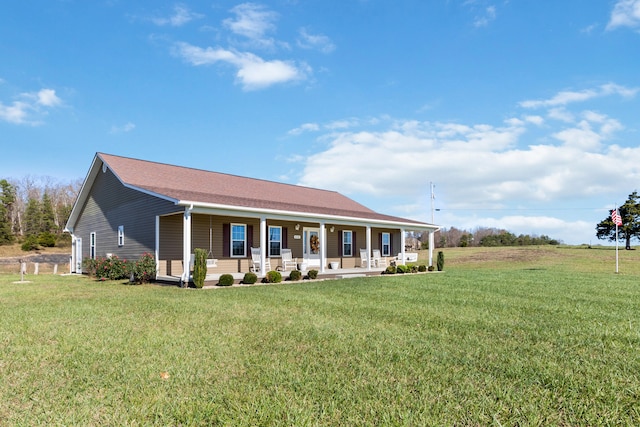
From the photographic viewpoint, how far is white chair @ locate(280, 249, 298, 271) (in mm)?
16594

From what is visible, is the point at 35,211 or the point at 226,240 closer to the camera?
the point at 226,240

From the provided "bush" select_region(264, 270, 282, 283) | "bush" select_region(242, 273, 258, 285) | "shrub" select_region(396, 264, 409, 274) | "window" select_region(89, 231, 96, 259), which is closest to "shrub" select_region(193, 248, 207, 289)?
"bush" select_region(242, 273, 258, 285)

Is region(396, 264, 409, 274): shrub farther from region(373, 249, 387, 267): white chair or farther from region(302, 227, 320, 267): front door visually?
region(302, 227, 320, 267): front door

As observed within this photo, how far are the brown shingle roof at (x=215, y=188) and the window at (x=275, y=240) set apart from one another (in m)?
1.19

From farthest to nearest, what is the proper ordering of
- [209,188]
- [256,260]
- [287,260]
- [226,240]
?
[209,188]
[287,260]
[256,260]
[226,240]

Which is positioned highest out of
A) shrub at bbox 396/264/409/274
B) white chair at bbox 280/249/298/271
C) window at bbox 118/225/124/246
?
window at bbox 118/225/124/246

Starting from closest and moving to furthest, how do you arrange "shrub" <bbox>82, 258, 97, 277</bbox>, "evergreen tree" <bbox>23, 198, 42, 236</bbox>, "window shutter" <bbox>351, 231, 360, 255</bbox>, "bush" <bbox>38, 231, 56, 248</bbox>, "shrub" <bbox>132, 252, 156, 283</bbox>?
"shrub" <bbox>132, 252, 156, 283</bbox>
"shrub" <bbox>82, 258, 97, 277</bbox>
"window shutter" <bbox>351, 231, 360, 255</bbox>
"bush" <bbox>38, 231, 56, 248</bbox>
"evergreen tree" <bbox>23, 198, 42, 236</bbox>

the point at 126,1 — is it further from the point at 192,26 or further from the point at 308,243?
the point at 308,243

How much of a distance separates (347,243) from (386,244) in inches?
122

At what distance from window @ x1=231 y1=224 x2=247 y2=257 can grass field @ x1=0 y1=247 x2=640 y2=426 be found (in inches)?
305

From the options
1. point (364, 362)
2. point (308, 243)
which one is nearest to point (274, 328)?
point (364, 362)

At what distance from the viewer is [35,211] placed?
148 ft

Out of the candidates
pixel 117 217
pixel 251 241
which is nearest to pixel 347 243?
pixel 251 241

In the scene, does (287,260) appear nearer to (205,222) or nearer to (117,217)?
(205,222)
